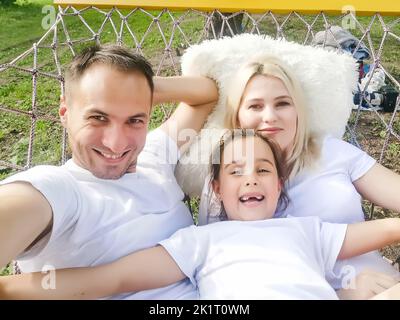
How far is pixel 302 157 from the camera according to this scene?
4.78 ft

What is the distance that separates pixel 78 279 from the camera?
3.39 ft

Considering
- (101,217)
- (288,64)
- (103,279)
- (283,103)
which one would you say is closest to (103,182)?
(101,217)

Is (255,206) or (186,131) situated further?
(186,131)

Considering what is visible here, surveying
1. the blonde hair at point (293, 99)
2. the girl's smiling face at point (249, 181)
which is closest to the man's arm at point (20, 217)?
the girl's smiling face at point (249, 181)

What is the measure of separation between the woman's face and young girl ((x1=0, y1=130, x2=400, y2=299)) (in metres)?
0.07

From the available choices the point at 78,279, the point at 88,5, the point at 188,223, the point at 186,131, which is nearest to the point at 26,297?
the point at 78,279

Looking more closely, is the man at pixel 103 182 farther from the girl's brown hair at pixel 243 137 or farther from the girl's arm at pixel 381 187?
the girl's arm at pixel 381 187

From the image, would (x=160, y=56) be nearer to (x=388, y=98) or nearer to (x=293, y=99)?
(x=388, y=98)

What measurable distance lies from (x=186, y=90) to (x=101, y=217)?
532mm

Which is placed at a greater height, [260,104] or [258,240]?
[260,104]

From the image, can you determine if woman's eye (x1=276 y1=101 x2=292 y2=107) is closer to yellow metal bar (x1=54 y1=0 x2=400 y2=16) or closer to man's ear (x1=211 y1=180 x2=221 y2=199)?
man's ear (x1=211 y1=180 x2=221 y2=199)

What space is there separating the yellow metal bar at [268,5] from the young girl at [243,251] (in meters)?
0.59
